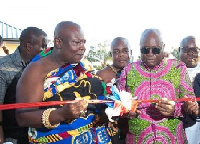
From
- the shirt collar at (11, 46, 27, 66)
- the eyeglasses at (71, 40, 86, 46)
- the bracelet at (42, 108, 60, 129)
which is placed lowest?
the bracelet at (42, 108, 60, 129)

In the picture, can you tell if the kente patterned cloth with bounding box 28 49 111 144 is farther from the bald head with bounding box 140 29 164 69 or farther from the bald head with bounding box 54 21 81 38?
the bald head with bounding box 140 29 164 69

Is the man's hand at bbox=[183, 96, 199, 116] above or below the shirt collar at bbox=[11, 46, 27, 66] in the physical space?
below

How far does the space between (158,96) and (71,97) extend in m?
0.96

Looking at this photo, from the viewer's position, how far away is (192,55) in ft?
13.6

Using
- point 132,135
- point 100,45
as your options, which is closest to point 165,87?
point 132,135

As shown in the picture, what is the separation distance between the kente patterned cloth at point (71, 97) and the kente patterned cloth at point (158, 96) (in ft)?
1.52

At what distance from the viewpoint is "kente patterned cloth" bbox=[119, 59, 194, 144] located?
2.86m

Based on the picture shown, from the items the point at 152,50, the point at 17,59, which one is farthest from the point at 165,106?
the point at 17,59

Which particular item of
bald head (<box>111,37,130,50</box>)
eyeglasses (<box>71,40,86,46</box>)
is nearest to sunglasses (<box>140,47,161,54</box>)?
eyeglasses (<box>71,40,86,46</box>)

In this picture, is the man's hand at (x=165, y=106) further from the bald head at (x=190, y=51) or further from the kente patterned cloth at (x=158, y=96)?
the bald head at (x=190, y=51)

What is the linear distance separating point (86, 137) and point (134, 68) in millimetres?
968

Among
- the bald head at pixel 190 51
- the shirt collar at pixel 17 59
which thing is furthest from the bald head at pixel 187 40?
the shirt collar at pixel 17 59

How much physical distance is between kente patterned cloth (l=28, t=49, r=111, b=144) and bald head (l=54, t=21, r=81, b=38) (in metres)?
0.29

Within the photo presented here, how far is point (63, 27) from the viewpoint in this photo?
2.54 metres
